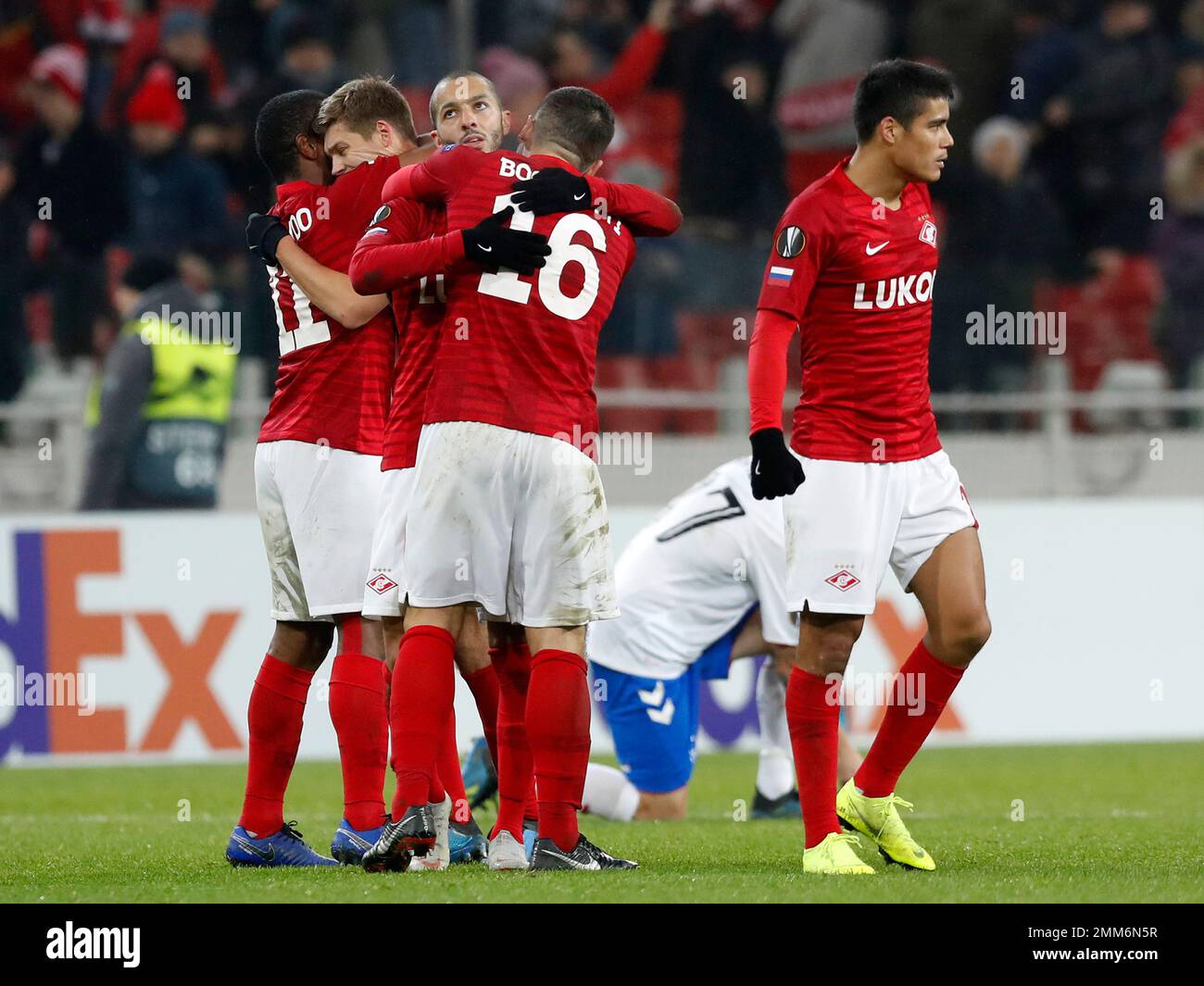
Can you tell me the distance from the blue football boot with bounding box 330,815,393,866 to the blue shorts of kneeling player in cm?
217

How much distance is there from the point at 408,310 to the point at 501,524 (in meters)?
0.78

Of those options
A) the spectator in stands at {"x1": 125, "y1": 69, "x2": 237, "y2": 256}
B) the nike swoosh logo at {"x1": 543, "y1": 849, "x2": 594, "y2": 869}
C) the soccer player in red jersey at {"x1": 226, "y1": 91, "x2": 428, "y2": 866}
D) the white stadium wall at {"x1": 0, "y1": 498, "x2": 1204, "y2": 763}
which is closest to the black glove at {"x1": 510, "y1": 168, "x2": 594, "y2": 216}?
the soccer player in red jersey at {"x1": 226, "y1": 91, "x2": 428, "y2": 866}

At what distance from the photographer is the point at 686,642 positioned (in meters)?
7.76

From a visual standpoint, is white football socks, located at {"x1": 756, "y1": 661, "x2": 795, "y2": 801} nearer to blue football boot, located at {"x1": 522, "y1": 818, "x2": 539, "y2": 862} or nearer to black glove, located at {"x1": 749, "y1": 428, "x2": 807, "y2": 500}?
blue football boot, located at {"x1": 522, "y1": 818, "x2": 539, "y2": 862}

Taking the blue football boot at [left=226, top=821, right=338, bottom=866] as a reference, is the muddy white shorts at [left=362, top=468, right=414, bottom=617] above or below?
above

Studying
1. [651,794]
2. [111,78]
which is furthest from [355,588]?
[111,78]

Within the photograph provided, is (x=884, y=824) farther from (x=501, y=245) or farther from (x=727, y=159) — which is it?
(x=727, y=159)

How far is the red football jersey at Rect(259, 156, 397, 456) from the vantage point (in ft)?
18.4

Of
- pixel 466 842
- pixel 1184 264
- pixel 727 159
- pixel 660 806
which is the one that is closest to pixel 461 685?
pixel 660 806

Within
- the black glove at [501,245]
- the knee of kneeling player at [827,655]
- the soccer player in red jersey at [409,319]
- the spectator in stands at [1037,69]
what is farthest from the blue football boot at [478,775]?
the spectator in stands at [1037,69]

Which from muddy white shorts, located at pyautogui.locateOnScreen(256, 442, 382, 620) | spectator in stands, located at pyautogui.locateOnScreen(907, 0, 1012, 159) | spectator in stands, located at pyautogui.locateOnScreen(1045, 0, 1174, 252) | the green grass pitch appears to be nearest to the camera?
the green grass pitch

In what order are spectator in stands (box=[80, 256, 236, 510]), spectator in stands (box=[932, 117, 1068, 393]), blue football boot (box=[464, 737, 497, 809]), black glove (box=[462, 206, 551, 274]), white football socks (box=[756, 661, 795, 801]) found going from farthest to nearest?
spectator in stands (box=[932, 117, 1068, 393])
spectator in stands (box=[80, 256, 236, 510])
white football socks (box=[756, 661, 795, 801])
blue football boot (box=[464, 737, 497, 809])
black glove (box=[462, 206, 551, 274])

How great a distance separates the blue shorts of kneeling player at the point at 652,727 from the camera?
24.9 ft

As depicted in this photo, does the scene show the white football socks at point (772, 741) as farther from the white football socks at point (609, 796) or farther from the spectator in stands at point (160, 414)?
the spectator in stands at point (160, 414)
